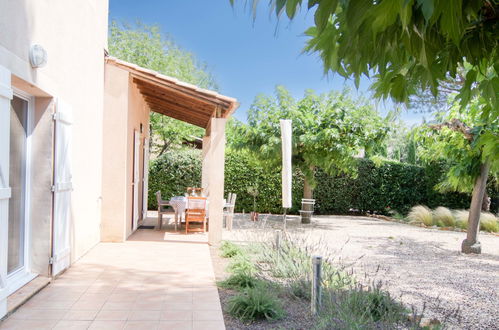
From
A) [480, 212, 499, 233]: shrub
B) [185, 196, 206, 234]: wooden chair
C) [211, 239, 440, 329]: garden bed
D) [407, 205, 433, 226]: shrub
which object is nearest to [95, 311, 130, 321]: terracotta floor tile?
[211, 239, 440, 329]: garden bed

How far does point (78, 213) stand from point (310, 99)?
8.26 metres

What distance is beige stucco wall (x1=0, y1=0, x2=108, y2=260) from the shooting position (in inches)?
157

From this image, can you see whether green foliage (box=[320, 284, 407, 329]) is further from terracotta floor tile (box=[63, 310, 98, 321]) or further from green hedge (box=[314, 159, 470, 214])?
green hedge (box=[314, 159, 470, 214])

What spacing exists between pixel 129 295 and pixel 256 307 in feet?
5.43

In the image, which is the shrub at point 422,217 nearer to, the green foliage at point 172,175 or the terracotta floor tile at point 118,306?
the green foliage at point 172,175

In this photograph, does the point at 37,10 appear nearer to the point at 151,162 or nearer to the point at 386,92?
the point at 386,92

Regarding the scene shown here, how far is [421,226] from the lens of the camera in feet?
45.5

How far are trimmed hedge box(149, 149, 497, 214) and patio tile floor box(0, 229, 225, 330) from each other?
8.38 meters

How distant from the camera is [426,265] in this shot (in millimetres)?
7324

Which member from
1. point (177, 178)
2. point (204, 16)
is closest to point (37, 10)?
point (177, 178)

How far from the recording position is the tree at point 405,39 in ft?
3.93

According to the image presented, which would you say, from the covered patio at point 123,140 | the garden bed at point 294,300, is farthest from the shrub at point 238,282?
the covered patio at point 123,140

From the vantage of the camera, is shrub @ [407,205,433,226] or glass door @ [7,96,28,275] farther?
shrub @ [407,205,433,226]

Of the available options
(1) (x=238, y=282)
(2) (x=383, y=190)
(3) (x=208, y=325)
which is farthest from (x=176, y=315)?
(2) (x=383, y=190)
